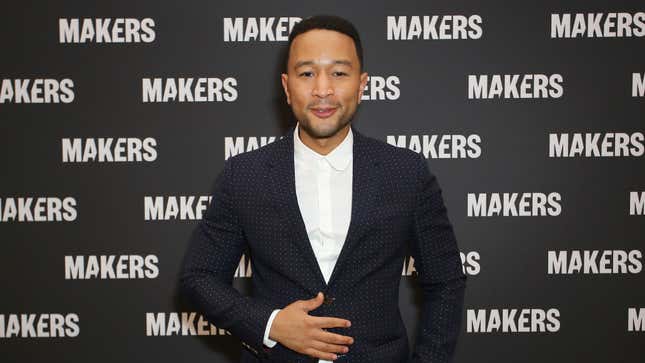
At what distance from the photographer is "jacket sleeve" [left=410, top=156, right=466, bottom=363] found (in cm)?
132

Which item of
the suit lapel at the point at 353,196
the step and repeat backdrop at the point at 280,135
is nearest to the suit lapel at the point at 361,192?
the suit lapel at the point at 353,196

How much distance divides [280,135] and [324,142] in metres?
0.71

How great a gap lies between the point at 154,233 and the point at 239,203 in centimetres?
87

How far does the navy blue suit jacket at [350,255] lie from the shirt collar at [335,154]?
0.02 metres

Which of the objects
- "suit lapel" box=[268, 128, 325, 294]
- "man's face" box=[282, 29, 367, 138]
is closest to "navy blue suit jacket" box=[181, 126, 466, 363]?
"suit lapel" box=[268, 128, 325, 294]

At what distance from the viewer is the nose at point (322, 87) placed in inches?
48.3

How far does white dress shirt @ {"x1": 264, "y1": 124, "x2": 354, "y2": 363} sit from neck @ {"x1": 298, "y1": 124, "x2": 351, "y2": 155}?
0.01 metres

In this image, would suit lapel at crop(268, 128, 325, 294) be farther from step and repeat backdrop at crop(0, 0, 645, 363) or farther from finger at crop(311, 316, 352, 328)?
step and repeat backdrop at crop(0, 0, 645, 363)

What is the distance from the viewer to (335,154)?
1330 millimetres

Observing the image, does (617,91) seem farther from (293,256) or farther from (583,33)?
(293,256)

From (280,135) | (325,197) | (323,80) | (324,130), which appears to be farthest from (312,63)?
(280,135)

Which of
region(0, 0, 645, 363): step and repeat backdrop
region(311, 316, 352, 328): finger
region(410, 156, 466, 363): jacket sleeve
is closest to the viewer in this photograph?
region(311, 316, 352, 328): finger

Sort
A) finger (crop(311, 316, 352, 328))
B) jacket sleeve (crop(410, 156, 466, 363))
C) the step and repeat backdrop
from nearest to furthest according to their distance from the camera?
finger (crop(311, 316, 352, 328))
jacket sleeve (crop(410, 156, 466, 363))
the step and repeat backdrop

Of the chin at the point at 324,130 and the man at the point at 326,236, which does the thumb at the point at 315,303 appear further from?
the chin at the point at 324,130
